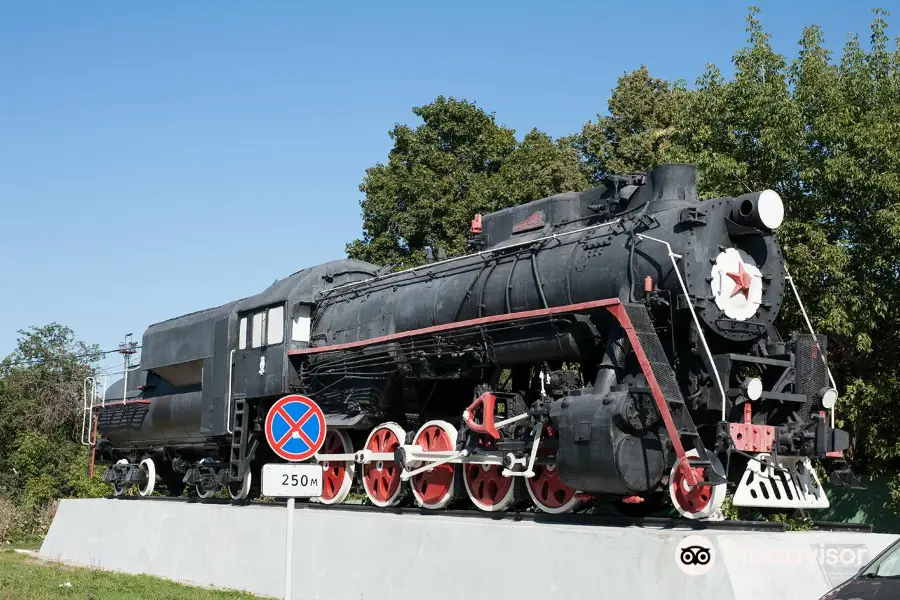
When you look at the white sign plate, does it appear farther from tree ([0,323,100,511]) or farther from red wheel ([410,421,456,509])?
tree ([0,323,100,511])

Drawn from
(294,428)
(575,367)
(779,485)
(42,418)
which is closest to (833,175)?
(575,367)

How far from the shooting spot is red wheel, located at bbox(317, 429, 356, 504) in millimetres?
15094

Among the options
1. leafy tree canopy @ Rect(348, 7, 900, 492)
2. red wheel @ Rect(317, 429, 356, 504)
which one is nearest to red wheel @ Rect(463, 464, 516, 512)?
red wheel @ Rect(317, 429, 356, 504)

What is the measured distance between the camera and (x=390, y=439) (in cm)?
1414

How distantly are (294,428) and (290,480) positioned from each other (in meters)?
0.56

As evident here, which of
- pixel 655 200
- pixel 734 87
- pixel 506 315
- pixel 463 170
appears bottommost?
pixel 506 315

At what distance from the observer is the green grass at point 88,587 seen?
1288 cm

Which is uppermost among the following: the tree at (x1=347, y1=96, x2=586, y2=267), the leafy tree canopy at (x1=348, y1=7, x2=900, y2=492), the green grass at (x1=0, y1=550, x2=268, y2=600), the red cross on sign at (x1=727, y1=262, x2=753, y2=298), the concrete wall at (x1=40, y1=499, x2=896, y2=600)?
the tree at (x1=347, y1=96, x2=586, y2=267)

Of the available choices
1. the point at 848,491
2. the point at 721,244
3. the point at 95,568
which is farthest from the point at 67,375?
the point at 721,244

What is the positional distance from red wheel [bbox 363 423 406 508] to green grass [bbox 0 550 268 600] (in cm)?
225

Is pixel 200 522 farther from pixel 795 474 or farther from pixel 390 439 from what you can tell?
pixel 795 474

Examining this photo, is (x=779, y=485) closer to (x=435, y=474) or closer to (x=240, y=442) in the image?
(x=435, y=474)

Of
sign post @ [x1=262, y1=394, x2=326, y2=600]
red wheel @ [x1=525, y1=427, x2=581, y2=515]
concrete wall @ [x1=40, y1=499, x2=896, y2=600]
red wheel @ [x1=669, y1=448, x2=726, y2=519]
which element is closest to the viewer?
concrete wall @ [x1=40, y1=499, x2=896, y2=600]

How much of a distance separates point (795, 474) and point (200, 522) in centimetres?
906
